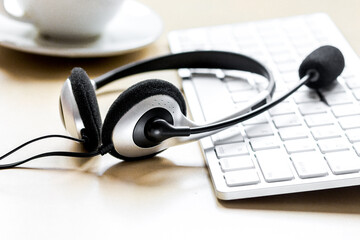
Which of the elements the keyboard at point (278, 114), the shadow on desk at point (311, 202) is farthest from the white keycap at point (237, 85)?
the shadow on desk at point (311, 202)

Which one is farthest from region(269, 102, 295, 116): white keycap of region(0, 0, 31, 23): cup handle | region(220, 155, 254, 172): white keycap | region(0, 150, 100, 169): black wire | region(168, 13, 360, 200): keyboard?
region(0, 0, 31, 23): cup handle

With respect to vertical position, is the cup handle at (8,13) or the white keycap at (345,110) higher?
the cup handle at (8,13)

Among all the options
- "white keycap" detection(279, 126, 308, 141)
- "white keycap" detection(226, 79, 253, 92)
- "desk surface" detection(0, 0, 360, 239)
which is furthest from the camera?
"white keycap" detection(226, 79, 253, 92)

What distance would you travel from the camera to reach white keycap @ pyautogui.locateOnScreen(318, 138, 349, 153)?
58 centimetres

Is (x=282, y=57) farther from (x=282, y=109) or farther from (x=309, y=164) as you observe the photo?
(x=309, y=164)

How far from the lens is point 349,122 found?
0.63 m

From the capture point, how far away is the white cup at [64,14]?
0.75 metres

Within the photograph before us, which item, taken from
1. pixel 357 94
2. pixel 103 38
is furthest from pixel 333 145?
pixel 103 38

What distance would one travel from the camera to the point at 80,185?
0.57 metres

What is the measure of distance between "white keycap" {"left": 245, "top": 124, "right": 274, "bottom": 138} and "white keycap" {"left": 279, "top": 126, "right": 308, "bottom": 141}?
1 centimetres

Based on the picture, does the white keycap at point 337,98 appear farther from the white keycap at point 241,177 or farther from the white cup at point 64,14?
the white cup at point 64,14

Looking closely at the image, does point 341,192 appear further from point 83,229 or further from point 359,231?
point 83,229

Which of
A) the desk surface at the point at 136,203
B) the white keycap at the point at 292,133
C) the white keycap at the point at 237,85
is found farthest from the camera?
the white keycap at the point at 237,85

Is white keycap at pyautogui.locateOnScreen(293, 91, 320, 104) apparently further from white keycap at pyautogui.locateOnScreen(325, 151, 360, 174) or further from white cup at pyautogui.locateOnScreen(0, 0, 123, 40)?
white cup at pyautogui.locateOnScreen(0, 0, 123, 40)
